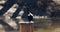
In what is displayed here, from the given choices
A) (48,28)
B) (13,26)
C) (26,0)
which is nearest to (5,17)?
(13,26)

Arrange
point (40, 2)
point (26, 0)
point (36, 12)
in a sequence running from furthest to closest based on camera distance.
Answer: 1. point (40, 2)
2. point (36, 12)
3. point (26, 0)

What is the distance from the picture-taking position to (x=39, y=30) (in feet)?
14.5

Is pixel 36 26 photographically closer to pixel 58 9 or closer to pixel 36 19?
pixel 36 19

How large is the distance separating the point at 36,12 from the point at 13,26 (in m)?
1.03

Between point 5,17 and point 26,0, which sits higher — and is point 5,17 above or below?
below

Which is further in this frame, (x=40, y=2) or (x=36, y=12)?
(x=40, y=2)

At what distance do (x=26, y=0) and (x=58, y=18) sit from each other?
1.46 m

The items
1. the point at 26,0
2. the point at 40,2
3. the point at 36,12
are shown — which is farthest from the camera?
the point at 40,2

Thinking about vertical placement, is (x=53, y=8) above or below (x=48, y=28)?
above

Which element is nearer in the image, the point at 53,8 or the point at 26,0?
the point at 26,0

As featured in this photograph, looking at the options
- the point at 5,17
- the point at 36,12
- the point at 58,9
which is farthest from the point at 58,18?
the point at 5,17

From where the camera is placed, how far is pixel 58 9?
4324 mm

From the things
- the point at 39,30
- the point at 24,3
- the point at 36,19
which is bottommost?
the point at 39,30

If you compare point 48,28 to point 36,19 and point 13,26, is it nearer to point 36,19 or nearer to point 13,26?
point 36,19
